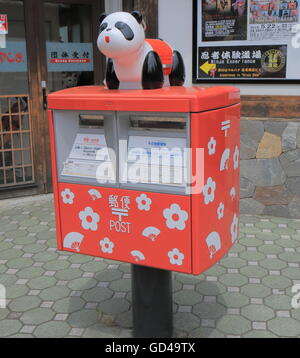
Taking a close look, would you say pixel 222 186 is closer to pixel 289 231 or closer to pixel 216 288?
pixel 216 288

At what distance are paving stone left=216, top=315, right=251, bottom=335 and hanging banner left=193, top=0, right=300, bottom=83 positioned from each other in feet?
8.83

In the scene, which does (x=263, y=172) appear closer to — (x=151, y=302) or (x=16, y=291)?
(x=151, y=302)

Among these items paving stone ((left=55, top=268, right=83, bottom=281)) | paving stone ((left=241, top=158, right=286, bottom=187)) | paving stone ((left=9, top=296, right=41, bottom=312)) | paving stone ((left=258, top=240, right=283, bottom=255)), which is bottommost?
paving stone ((left=9, top=296, right=41, bottom=312))

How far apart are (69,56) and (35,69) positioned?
0.50 m

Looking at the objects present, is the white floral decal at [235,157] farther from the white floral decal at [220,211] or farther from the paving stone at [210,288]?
the paving stone at [210,288]

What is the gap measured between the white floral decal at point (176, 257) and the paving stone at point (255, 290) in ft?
4.16

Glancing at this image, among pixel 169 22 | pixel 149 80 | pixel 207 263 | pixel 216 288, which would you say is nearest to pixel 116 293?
pixel 216 288

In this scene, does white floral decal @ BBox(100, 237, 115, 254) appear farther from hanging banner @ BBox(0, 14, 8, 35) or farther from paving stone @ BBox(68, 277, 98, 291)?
hanging banner @ BBox(0, 14, 8, 35)

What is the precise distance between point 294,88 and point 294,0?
2.83ft

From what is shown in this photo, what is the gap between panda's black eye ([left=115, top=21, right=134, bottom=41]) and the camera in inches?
101

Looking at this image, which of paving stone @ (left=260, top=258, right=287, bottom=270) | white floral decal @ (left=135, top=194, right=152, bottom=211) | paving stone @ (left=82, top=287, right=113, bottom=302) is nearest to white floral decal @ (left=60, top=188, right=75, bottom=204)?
white floral decal @ (left=135, top=194, right=152, bottom=211)

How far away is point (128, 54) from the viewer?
8.63ft

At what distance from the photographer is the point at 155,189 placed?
7.79 ft

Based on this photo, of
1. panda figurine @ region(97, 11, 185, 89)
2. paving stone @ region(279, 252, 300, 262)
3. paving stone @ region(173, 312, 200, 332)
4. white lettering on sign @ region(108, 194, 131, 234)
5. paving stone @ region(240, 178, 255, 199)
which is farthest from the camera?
paving stone @ region(240, 178, 255, 199)
